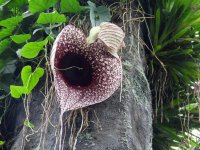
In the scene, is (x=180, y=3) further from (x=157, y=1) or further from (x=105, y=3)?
(x=105, y=3)

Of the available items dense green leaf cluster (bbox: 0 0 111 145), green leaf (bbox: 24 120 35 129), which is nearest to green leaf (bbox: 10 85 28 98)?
dense green leaf cluster (bbox: 0 0 111 145)

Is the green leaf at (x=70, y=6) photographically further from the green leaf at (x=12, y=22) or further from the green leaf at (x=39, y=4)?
the green leaf at (x=12, y=22)

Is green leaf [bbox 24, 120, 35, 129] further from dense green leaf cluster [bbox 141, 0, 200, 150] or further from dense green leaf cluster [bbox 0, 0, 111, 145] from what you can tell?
dense green leaf cluster [bbox 141, 0, 200, 150]

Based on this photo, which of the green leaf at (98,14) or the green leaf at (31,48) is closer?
the green leaf at (31,48)

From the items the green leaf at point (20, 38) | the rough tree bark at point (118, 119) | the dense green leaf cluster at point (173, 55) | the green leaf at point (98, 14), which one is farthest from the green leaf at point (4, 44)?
the dense green leaf cluster at point (173, 55)

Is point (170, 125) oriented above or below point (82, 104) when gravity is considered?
below

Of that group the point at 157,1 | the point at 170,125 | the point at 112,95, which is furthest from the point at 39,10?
the point at 170,125
